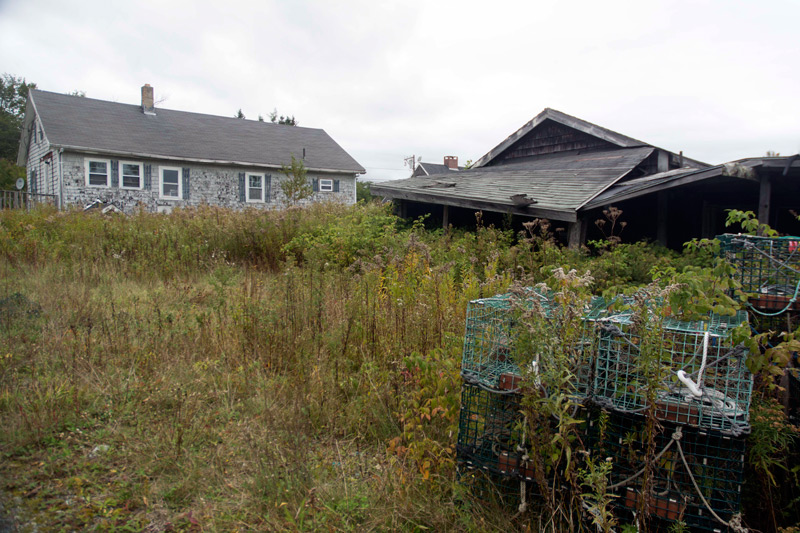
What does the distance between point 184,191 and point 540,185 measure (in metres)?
17.5

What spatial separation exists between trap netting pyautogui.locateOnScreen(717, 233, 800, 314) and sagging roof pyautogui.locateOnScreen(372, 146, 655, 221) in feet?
14.1

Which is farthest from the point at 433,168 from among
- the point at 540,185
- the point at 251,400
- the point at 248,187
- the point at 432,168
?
Result: the point at 251,400

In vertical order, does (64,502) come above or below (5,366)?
below

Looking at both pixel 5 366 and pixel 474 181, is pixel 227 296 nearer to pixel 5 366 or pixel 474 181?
pixel 5 366

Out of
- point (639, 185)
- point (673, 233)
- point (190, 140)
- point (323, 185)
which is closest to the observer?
point (639, 185)

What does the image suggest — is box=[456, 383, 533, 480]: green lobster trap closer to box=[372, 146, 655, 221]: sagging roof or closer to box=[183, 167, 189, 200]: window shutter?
box=[372, 146, 655, 221]: sagging roof

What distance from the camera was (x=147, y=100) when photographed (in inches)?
949

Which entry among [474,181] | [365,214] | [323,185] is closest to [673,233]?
[474,181]

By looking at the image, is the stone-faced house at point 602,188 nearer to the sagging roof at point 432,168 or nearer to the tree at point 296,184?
the tree at point 296,184

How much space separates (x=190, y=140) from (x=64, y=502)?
907 inches

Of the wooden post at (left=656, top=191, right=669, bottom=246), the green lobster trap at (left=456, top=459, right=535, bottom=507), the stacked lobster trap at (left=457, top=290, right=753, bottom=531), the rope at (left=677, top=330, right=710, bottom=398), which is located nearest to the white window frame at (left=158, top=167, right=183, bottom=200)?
the wooden post at (left=656, top=191, right=669, bottom=246)

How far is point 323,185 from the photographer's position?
83.9ft

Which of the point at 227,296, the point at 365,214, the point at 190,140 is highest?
the point at 190,140

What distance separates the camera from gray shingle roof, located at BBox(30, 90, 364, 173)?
20.4m
